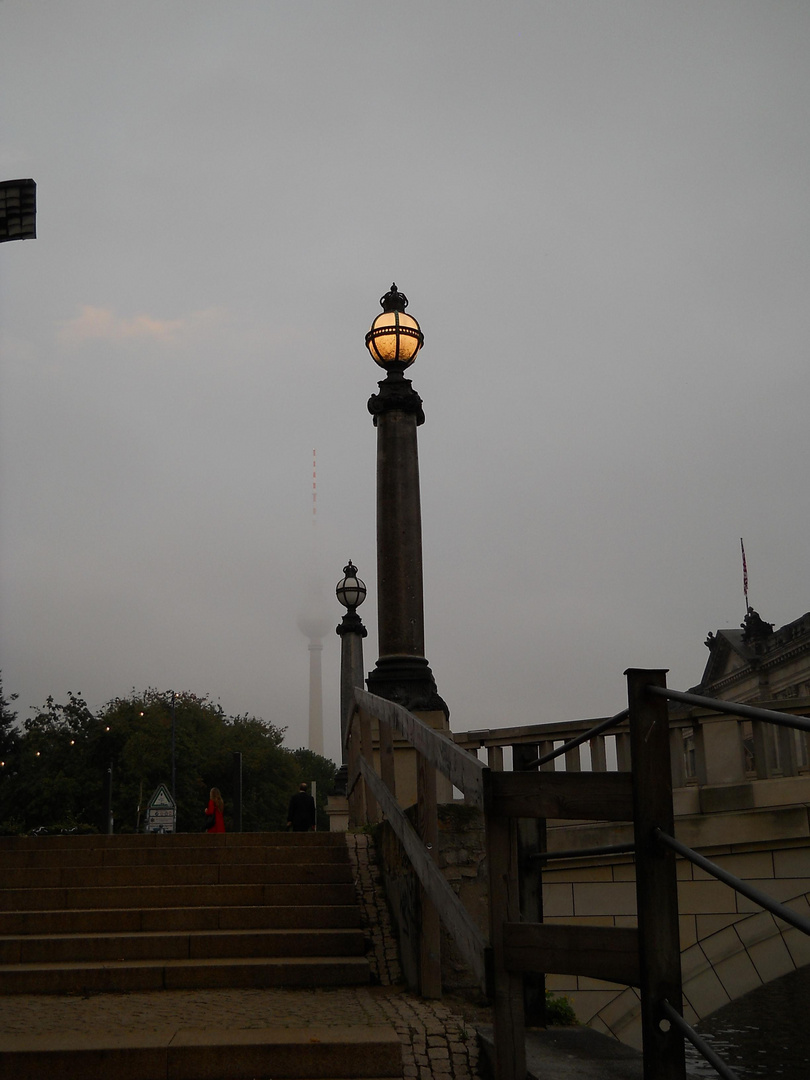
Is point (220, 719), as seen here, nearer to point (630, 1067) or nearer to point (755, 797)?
point (755, 797)

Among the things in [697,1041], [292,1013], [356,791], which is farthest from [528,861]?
[356,791]

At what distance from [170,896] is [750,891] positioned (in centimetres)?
542

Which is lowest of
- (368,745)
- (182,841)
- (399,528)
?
(182,841)

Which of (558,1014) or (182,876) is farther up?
(182,876)

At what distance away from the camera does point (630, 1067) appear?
3561mm

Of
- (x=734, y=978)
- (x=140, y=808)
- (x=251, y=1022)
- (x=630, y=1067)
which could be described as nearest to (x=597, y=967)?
(x=630, y=1067)

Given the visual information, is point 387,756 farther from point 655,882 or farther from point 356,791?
point 356,791

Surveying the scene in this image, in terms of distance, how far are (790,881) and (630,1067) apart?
7.22 meters

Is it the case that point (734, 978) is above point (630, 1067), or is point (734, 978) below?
below

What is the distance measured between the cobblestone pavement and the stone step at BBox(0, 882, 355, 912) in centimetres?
111

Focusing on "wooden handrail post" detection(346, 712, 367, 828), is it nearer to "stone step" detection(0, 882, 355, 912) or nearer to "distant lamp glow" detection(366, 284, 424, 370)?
"stone step" detection(0, 882, 355, 912)

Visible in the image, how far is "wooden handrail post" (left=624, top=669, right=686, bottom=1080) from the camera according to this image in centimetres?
282

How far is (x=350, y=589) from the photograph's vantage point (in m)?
19.3

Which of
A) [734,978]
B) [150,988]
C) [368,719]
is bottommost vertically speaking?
[734,978]
